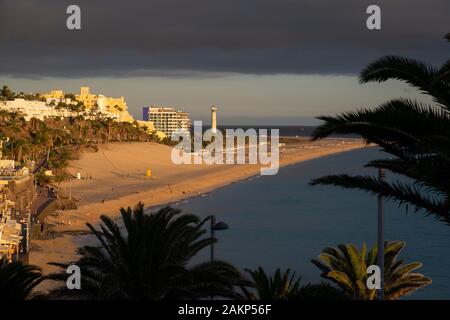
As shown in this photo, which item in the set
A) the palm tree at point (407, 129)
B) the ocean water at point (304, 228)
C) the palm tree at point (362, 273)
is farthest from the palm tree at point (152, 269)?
the ocean water at point (304, 228)

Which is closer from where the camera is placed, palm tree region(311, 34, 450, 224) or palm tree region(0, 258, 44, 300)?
palm tree region(311, 34, 450, 224)

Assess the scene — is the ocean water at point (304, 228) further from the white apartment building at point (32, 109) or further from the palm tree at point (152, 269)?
the white apartment building at point (32, 109)

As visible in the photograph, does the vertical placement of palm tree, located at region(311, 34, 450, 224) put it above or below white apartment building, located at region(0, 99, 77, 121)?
below

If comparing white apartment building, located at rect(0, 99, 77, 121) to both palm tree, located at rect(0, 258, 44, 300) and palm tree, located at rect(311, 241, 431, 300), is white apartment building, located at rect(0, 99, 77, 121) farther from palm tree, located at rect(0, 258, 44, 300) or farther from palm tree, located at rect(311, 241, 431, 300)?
palm tree, located at rect(0, 258, 44, 300)

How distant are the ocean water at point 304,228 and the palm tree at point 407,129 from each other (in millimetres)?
20390

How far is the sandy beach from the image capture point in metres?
37.7

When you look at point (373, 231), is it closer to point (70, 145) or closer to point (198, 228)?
point (198, 228)

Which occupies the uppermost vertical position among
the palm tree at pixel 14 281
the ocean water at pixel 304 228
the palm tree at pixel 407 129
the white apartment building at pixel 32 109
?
the white apartment building at pixel 32 109

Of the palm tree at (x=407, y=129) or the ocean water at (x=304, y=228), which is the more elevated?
the palm tree at (x=407, y=129)

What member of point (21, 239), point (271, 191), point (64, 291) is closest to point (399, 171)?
point (64, 291)

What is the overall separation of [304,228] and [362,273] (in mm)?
32174

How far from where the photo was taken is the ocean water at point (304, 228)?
117 feet

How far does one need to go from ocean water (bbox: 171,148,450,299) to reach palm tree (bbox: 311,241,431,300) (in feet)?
39.3

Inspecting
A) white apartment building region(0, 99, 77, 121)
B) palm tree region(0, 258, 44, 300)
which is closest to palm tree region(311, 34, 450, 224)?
palm tree region(0, 258, 44, 300)
